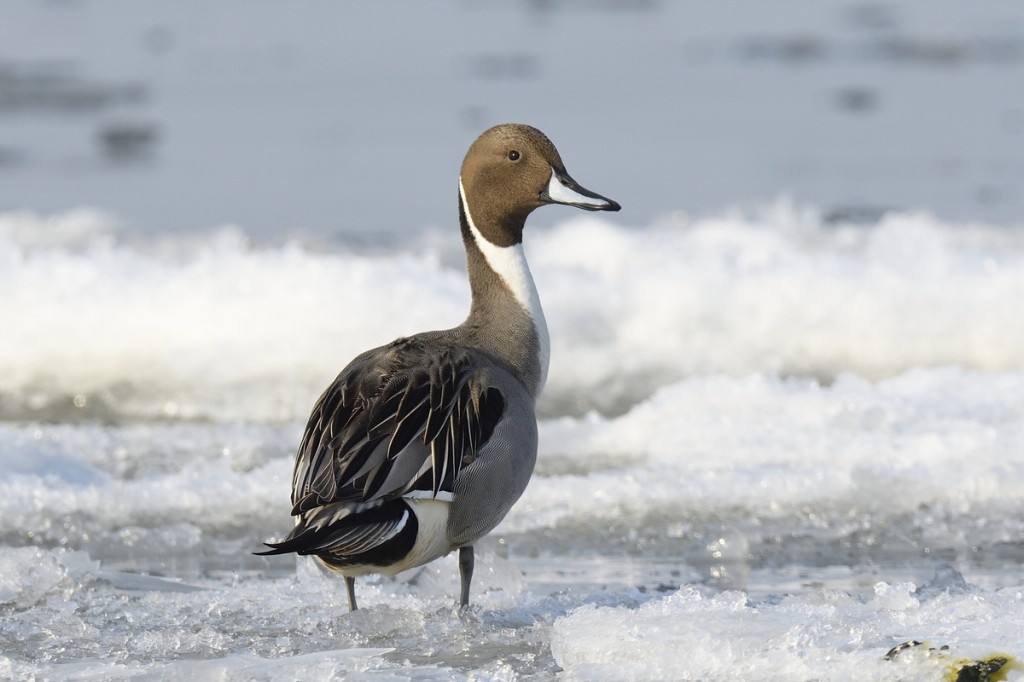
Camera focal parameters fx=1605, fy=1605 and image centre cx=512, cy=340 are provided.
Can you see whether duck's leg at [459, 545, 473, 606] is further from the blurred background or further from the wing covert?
the blurred background

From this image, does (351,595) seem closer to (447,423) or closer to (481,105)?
(447,423)

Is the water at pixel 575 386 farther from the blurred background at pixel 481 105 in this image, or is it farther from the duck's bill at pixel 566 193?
the duck's bill at pixel 566 193

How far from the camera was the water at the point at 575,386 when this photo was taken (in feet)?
12.0

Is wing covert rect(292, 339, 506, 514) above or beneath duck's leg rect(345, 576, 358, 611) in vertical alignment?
above

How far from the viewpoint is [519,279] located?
14.9 ft

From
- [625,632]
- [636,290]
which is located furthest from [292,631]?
[636,290]

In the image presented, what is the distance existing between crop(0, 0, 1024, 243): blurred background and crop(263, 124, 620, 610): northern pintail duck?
5.26 metres

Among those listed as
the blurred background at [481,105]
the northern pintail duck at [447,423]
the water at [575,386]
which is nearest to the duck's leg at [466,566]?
the northern pintail duck at [447,423]

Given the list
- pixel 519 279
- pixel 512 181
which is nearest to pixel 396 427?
pixel 519 279

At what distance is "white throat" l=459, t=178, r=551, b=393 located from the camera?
14.7 feet

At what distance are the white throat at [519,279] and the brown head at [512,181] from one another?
0.09 feet

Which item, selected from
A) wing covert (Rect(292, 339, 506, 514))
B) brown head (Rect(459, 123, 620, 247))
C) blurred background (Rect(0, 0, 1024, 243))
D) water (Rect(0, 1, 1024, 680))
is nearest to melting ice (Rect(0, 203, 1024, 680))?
water (Rect(0, 1, 1024, 680))

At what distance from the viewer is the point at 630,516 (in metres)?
4.95

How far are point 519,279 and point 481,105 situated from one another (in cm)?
998
